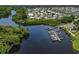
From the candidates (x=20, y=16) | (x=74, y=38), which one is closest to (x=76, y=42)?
(x=74, y=38)

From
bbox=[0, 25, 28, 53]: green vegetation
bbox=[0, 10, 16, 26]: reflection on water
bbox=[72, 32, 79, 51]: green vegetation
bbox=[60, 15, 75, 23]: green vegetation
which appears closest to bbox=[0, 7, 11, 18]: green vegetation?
bbox=[0, 10, 16, 26]: reflection on water

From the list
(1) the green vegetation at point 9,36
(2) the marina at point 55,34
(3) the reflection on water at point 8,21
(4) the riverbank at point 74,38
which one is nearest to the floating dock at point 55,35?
(2) the marina at point 55,34

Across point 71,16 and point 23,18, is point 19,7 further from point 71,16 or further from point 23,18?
point 71,16

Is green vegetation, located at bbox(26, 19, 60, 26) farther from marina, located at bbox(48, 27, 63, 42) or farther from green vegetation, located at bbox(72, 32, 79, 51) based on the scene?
green vegetation, located at bbox(72, 32, 79, 51)

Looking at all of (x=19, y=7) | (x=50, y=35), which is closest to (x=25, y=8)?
(x=19, y=7)

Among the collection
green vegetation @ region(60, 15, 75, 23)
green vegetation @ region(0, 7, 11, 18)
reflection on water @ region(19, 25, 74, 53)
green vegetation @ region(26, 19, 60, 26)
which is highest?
green vegetation @ region(0, 7, 11, 18)

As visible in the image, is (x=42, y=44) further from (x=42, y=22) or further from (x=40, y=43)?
(x=42, y=22)
